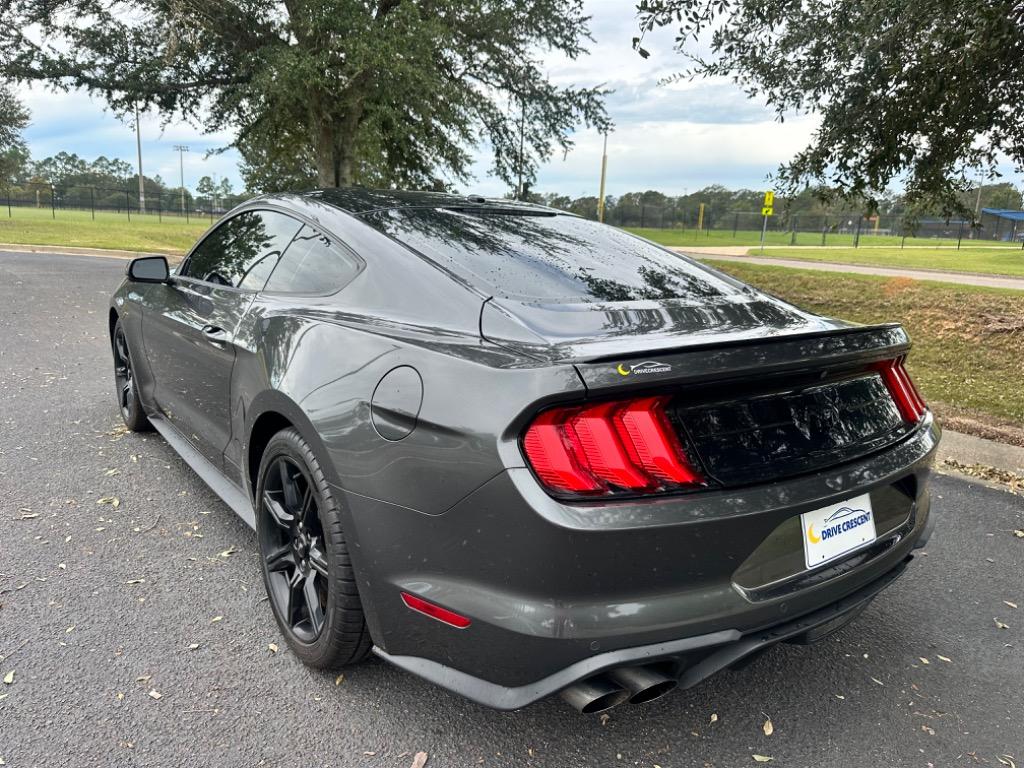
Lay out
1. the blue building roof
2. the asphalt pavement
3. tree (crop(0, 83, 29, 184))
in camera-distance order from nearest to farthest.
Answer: the asphalt pavement < tree (crop(0, 83, 29, 184)) < the blue building roof

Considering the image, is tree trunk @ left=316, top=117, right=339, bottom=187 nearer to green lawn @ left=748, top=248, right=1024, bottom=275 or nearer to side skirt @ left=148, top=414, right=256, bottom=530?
side skirt @ left=148, top=414, right=256, bottom=530

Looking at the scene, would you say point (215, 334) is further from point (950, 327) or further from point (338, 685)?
point (950, 327)

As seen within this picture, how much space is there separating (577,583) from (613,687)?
0.93 ft

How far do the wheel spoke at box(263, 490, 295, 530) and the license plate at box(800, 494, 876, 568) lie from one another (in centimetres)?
162

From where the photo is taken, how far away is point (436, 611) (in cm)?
190

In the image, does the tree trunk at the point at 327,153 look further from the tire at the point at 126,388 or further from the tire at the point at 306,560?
the tire at the point at 306,560

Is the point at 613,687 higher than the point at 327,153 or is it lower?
lower

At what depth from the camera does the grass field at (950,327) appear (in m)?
6.26

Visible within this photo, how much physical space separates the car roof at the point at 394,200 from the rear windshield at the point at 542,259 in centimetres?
10

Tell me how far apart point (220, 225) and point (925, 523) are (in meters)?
3.38

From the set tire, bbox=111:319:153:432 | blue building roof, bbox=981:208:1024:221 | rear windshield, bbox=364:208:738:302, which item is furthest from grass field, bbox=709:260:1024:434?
blue building roof, bbox=981:208:1024:221

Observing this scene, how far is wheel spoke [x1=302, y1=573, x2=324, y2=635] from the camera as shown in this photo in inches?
93.7

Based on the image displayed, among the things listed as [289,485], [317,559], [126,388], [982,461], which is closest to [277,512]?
[289,485]

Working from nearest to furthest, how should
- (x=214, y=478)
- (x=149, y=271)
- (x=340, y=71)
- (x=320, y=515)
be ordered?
1. (x=320, y=515)
2. (x=214, y=478)
3. (x=149, y=271)
4. (x=340, y=71)
